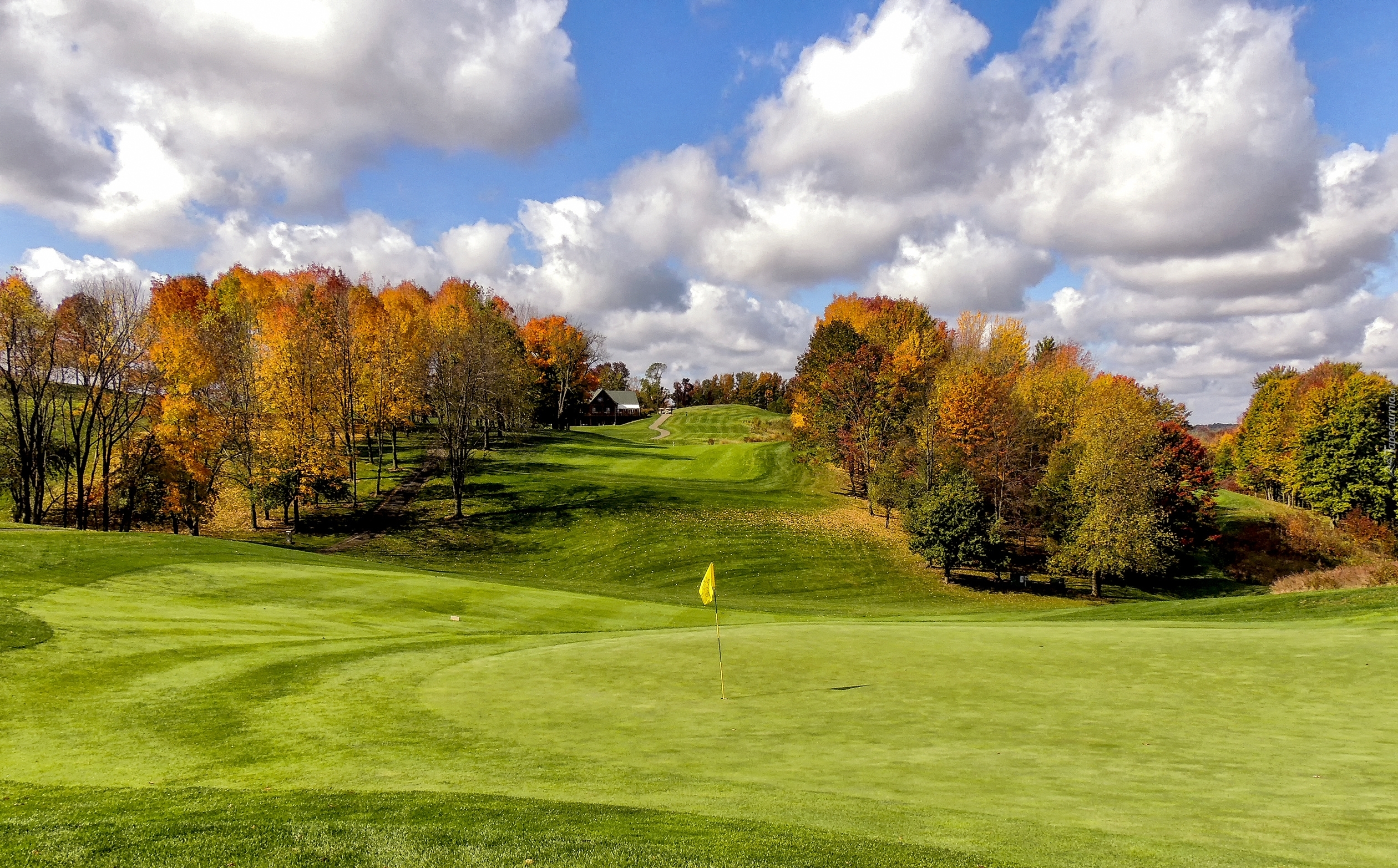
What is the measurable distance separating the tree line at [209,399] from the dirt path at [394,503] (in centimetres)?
180

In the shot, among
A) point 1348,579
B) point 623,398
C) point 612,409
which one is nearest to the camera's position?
point 1348,579

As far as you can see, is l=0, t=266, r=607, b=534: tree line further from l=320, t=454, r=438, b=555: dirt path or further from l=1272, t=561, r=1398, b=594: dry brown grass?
→ l=1272, t=561, r=1398, b=594: dry brown grass

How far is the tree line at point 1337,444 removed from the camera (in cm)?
7050

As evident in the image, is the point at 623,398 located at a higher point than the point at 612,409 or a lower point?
higher

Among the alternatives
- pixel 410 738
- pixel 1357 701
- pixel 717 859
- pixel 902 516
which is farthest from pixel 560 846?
pixel 902 516

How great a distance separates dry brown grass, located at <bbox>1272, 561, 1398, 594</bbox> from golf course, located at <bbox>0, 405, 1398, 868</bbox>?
9988 millimetres

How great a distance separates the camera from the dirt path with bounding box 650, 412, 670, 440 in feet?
378

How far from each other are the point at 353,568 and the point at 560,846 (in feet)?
94.1

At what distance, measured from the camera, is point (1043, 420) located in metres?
61.1

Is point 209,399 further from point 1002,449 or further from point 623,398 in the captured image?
point 623,398

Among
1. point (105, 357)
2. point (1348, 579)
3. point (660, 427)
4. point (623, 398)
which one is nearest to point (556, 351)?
point (660, 427)

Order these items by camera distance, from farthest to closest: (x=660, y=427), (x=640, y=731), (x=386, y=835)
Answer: (x=660, y=427), (x=640, y=731), (x=386, y=835)

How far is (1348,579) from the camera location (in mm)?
37156

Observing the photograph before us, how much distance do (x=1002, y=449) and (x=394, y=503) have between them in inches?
1929
